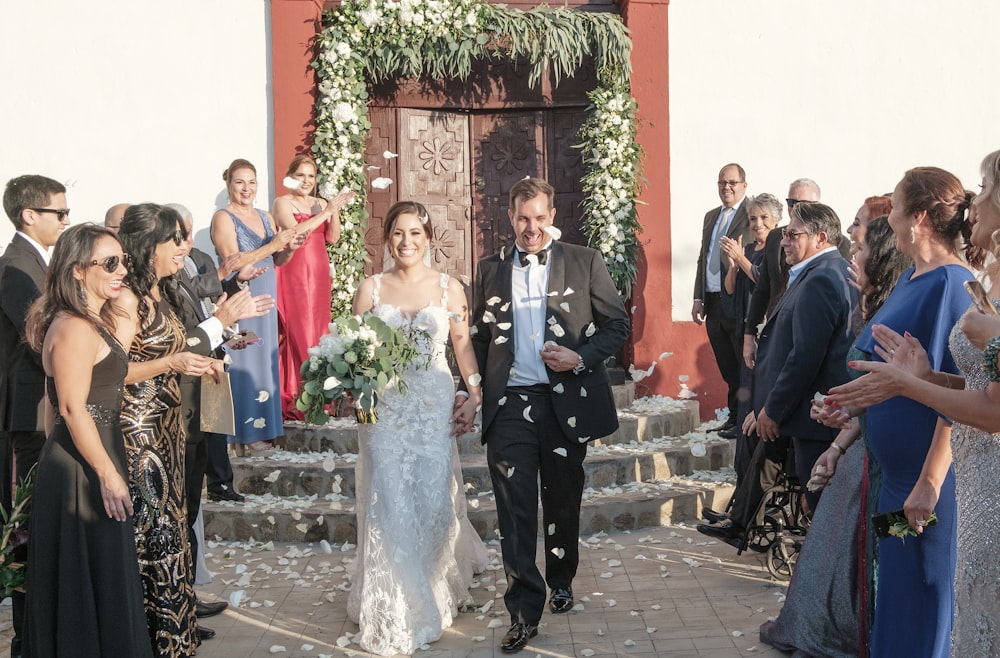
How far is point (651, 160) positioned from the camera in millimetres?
9641

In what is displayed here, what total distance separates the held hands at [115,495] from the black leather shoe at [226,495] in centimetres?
324

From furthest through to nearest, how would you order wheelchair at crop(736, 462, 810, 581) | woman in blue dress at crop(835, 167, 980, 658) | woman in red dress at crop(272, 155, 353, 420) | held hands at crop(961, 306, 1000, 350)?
woman in red dress at crop(272, 155, 353, 420) < wheelchair at crop(736, 462, 810, 581) < woman in blue dress at crop(835, 167, 980, 658) < held hands at crop(961, 306, 1000, 350)

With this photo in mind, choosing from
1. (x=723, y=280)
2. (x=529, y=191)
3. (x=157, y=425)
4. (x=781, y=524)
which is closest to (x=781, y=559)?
(x=781, y=524)

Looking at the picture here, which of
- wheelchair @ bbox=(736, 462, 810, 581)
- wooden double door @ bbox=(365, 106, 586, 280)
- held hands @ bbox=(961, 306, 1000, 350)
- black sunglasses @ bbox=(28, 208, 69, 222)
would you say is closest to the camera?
held hands @ bbox=(961, 306, 1000, 350)

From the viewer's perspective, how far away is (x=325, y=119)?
9250mm

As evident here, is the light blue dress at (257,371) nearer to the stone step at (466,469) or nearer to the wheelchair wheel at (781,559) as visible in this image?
the stone step at (466,469)

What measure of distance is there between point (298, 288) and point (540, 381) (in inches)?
143

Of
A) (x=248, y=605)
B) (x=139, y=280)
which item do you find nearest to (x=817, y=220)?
(x=139, y=280)

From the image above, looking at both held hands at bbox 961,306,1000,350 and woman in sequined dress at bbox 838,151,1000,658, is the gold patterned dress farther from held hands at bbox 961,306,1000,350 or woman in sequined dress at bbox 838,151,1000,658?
held hands at bbox 961,306,1000,350

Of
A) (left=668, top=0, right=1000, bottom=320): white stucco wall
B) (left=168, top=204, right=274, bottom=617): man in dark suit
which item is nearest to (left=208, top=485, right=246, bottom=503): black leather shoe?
(left=168, top=204, right=274, bottom=617): man in dark suit

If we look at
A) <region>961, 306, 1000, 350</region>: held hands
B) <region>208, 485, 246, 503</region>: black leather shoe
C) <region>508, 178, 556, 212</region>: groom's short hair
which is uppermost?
<region>508, 178, 556, 212</region>: groom's short hair

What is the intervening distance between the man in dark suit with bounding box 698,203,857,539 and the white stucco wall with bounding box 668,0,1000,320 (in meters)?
4.07

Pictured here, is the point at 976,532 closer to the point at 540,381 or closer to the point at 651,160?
the point at 540,381

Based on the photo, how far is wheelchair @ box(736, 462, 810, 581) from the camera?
6086 mm
